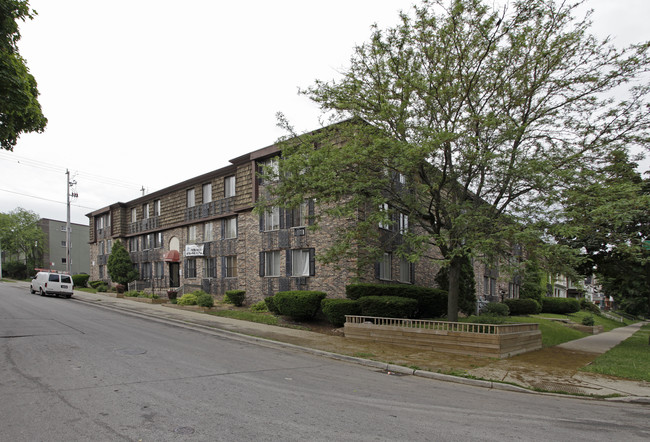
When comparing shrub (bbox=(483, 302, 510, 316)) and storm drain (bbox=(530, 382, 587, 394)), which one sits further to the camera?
shrub (bbox=(483, 302, 510, 316))

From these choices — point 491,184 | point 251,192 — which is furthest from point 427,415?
point 251,192

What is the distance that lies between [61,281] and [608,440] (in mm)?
31478

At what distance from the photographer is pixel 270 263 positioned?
22.5 metres

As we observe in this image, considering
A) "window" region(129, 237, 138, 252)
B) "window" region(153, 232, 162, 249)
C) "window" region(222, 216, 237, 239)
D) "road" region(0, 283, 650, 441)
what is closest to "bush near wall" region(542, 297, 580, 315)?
"window" region(222, 216, 237, 239)

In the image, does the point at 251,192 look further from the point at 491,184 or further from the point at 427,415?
the point at 427,415

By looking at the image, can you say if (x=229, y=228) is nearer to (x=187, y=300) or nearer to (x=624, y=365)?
(x=187, y=300)

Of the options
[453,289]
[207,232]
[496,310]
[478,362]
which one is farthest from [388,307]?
[207,232]

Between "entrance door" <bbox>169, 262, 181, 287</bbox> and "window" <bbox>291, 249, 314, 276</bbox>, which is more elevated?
"window" <bbox>291, 249, 314, 276</bbox>

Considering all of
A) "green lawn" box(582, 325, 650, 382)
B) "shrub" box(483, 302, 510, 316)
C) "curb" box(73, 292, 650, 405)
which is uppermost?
"curb" box(73, 292, 650, 405)

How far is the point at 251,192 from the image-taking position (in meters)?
24.0

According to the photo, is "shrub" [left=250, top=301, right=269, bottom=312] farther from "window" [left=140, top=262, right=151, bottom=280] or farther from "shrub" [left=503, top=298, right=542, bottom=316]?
"shrub" [left=503, top=298, right=542, bottom=316]

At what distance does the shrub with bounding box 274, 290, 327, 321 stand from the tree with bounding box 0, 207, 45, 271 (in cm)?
6298

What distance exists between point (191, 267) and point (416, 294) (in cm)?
1750

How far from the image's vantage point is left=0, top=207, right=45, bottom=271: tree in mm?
63406
